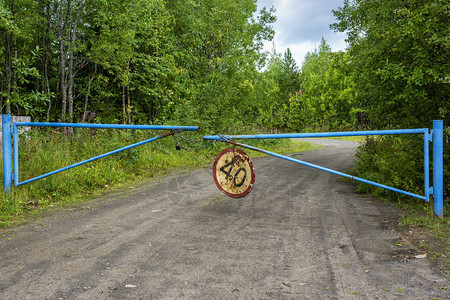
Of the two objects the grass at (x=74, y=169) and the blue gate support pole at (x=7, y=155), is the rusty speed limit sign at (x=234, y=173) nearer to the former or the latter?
Answer: the grass at (x=74, y=169)

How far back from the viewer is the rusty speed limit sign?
5.85 m

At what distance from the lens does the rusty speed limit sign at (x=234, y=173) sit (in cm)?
585

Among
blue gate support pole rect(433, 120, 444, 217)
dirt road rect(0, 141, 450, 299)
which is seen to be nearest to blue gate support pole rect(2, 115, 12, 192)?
dirt road rect(0, 141, 450, 299)

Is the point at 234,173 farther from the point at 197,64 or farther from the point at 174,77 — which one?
the point at 197,64

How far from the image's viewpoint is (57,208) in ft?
21.2

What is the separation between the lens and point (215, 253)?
13.6 ft

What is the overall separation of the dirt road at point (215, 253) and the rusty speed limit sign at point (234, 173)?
0.47m

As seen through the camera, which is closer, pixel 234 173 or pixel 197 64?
pixel 234 173

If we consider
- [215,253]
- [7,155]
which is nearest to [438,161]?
[215,253]

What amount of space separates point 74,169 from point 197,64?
40.4 ft

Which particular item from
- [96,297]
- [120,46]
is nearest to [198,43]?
[120,46]

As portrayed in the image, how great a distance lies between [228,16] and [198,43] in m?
3.18

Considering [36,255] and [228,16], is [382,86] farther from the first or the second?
[228,16]

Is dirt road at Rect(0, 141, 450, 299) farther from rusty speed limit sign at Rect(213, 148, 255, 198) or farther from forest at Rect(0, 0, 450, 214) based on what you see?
forest at Rect(0, 0, 450, 214)
